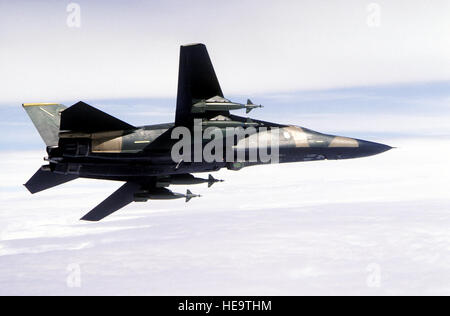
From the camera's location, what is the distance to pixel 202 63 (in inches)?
965

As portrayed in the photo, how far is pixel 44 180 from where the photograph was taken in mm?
27469

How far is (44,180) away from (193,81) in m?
11.2

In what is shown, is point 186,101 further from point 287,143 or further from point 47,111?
point 47,111

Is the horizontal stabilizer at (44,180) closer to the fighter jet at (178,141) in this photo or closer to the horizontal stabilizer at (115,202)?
the fighter jet at (178,141)

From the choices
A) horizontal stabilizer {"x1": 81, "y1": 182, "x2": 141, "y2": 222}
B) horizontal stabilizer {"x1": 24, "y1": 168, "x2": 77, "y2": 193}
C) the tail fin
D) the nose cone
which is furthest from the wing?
the nose cone

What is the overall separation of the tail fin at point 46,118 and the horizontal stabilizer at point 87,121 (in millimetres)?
1391

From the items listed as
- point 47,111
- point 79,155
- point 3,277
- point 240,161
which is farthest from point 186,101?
point 3,277

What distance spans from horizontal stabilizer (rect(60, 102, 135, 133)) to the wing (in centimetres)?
309

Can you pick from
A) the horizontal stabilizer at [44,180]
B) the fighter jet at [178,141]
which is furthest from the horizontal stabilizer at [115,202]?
the horizontal stabilizer at [44,180]

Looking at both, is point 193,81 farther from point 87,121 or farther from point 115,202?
point 115,202

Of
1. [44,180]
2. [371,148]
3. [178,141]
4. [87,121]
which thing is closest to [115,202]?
[44,180]

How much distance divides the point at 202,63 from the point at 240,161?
6.06 m

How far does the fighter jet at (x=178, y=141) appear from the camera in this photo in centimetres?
2439

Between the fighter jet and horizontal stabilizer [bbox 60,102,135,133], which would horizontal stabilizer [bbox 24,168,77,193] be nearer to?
the fighter jet
